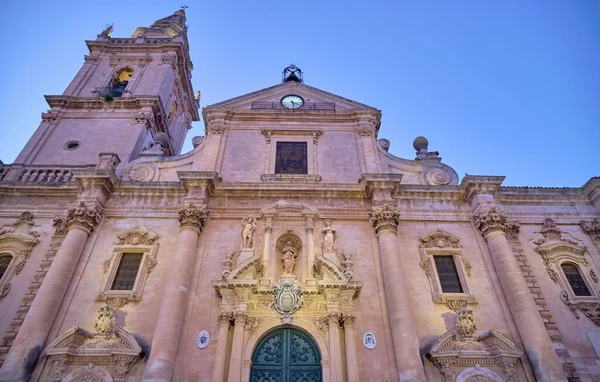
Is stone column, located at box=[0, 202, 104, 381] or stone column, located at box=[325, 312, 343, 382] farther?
stone column, located at box=[325, 312, 343, 382]

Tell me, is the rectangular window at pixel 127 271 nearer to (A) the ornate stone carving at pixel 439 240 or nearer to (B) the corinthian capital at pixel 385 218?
(B) the corinthian capital at pixel 385 218

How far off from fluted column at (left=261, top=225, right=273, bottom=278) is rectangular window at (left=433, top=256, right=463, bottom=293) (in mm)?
6206

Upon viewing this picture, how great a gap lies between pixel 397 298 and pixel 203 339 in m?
A: 6.42

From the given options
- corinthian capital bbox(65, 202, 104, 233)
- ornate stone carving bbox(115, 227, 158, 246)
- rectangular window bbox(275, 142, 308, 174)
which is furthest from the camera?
rectangular window bbox(275, 142, 308, 174)

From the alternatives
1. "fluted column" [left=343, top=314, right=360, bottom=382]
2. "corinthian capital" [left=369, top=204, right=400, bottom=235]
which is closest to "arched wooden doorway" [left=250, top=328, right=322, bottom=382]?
"fluted column" [left=343, top=314, right=360, bottom=382]

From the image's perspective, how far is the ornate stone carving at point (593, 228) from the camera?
15.4 metres

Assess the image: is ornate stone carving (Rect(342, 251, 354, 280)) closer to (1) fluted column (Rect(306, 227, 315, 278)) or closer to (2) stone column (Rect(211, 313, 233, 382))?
(1) fluted column (Rect(306, 227, 315, 278))

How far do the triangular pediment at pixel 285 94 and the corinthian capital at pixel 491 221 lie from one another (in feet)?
24.7

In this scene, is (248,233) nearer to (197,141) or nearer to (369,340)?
(369,340)

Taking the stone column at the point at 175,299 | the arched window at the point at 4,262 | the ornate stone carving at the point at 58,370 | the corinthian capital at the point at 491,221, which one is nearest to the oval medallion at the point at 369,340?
the stone column at the point at 175,299

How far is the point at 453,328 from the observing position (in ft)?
41.7

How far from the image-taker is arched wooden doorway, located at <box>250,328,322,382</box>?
480 inches

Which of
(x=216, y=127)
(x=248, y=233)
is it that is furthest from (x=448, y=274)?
(x=216, y=127)

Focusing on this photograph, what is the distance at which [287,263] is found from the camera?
1442 centimetres
